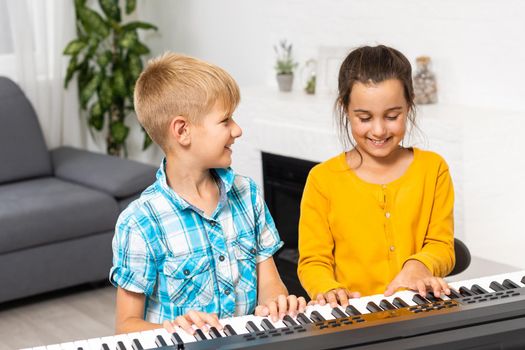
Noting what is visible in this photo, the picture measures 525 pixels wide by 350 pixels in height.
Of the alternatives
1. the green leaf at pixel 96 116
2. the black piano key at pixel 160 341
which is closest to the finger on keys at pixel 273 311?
the black piano key at pixel 160 341

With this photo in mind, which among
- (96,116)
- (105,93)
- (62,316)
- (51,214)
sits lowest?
(62,316)

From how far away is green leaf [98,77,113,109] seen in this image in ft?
17.0

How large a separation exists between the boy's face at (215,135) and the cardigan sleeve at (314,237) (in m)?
0.31

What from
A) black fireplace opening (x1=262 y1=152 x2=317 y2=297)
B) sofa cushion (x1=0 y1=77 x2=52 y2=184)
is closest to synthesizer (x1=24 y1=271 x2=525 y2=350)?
black fireplace opening (x1=262 y1=152 x2=317 y2=297)

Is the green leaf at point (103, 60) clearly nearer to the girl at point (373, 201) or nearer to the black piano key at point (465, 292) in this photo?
the girl at point (373, 201)

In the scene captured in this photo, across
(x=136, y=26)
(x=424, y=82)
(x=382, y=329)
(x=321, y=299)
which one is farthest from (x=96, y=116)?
(x=382, y=329)

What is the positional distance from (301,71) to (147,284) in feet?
9.52

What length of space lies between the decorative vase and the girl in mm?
1729

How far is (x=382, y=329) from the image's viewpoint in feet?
4.85

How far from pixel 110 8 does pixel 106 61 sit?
1.05 feet

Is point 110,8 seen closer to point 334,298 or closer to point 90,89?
point 90,89

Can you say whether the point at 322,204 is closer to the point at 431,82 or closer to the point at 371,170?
the point at 371,170

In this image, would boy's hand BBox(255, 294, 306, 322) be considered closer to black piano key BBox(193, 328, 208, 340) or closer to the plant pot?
black piano key BBox(193, 328, 208, 340)

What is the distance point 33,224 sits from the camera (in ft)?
13.2
